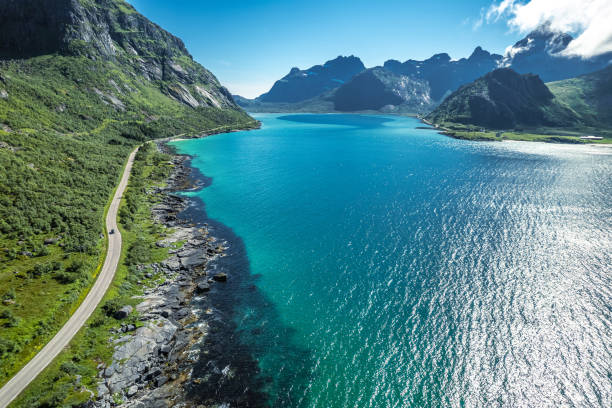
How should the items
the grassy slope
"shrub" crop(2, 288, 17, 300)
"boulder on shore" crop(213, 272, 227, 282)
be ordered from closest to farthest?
the grassy slope, "shrub" crop(2, 288, 17, 300), "boulder on shore" crop(213, 272, 227, 282)

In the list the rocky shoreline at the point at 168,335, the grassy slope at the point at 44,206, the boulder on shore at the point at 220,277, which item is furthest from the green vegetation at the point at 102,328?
the boulder on shore at the point at 220,277

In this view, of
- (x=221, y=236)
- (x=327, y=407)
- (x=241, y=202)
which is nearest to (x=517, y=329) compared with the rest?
(x=327, y=407)

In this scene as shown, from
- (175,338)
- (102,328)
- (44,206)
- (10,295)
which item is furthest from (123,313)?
(44,206)

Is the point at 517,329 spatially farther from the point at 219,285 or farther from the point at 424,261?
the point at 219,285

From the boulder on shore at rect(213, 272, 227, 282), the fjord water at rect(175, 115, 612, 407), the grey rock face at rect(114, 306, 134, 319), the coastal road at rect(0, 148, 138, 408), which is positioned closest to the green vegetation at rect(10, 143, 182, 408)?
the grey rock face at rect(114, 306, 134, 319)

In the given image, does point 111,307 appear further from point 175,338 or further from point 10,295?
point 10,295

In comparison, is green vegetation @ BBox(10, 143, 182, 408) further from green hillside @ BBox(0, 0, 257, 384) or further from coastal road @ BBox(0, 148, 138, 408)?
green hillside @ BBox(0, 0, 257, 384)
